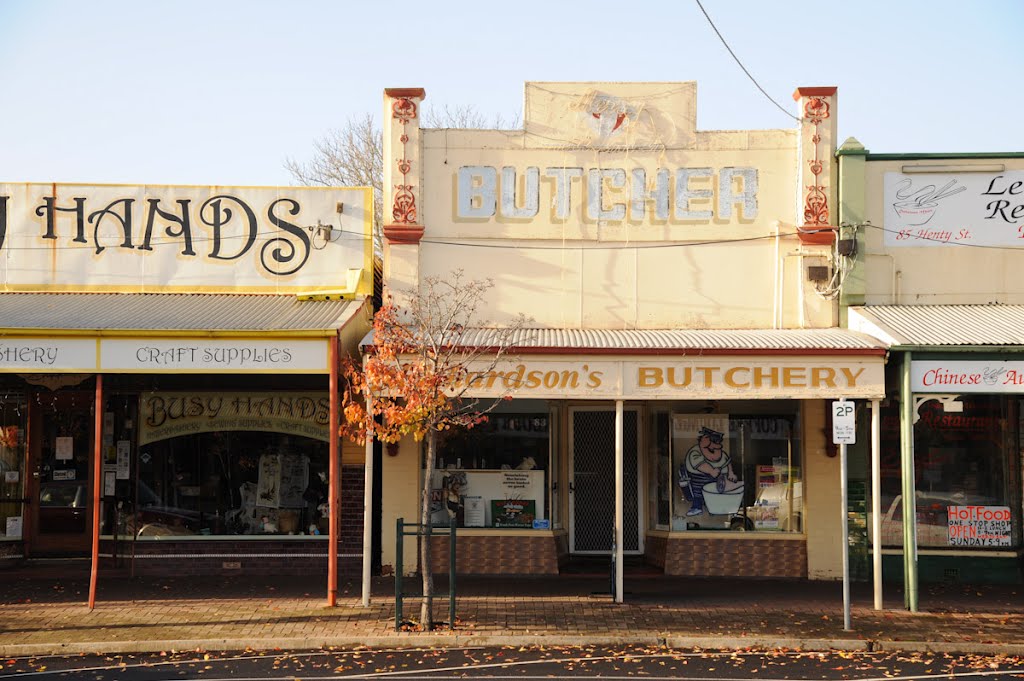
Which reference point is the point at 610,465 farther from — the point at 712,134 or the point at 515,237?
the point at 712,134

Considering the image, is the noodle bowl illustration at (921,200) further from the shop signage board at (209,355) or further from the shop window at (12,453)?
the shop window at (12,453)

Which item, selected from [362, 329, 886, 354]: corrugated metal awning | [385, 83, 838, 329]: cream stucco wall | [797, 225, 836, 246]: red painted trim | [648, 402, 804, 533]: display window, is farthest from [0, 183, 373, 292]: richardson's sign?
[797, 225, 836, 246]: red painted trim

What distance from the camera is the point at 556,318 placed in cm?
1555

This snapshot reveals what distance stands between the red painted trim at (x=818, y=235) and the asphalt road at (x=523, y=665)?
6.22 m

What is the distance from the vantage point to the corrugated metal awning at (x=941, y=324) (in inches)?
517

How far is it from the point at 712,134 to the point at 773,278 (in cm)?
226

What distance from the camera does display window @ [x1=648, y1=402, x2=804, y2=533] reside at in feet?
51.6

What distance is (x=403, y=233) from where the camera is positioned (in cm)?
1544

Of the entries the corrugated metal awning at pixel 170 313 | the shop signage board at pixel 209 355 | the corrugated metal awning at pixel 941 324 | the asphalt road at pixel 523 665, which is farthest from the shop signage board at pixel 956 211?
the shop signage board at pixel 209 355

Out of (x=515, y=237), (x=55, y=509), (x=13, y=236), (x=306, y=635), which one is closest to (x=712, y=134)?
(x=515, y=237)

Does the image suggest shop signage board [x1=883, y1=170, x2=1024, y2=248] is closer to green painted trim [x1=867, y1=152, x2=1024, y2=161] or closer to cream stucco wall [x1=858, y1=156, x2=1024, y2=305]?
cream stucco wall [x1=858, y1=156, x2=1024, y2=305]

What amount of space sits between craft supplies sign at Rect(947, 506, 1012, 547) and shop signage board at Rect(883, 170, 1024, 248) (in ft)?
12.4

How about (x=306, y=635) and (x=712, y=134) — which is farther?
(x=712, y=134)

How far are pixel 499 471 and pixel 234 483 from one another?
393cm
